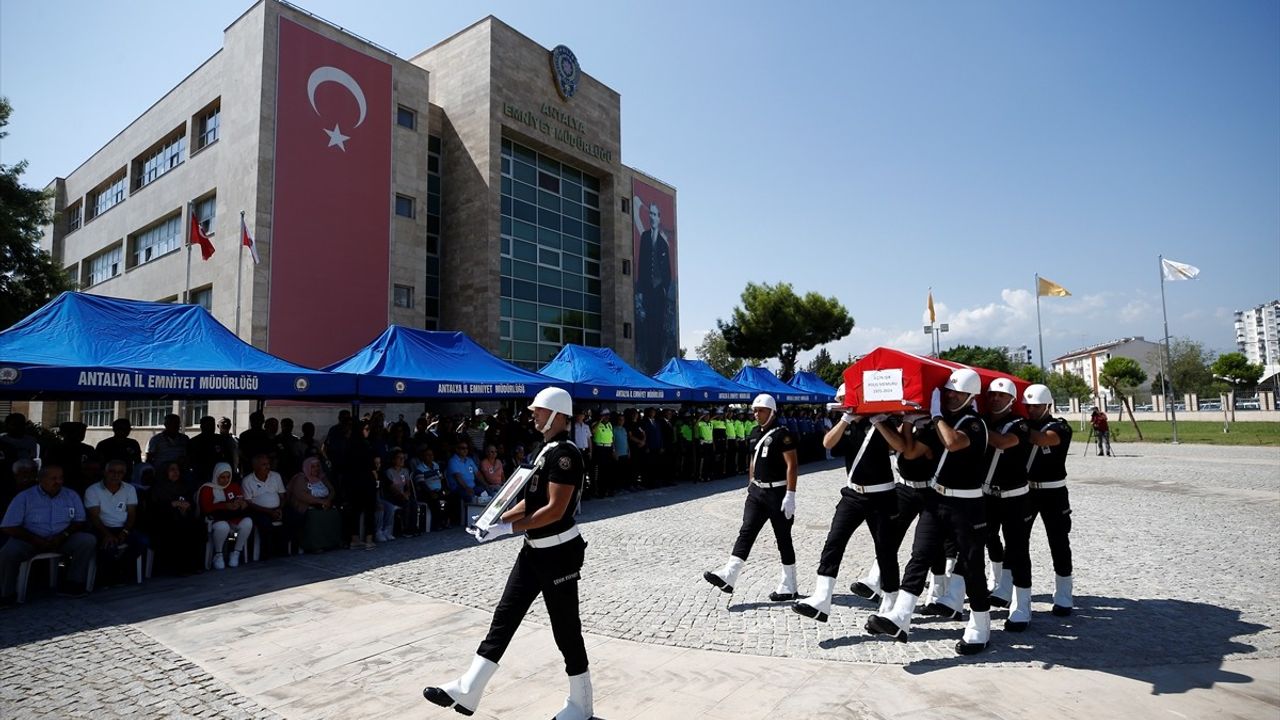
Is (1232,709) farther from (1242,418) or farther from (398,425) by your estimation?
(1242,418)

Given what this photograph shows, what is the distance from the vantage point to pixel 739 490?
627 inches

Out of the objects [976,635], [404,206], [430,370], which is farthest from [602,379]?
[404,206]

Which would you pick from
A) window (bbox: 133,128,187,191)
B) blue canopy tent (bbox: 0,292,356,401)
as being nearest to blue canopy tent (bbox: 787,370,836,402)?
blue canopy tent (bbox: 0,292,356,401)

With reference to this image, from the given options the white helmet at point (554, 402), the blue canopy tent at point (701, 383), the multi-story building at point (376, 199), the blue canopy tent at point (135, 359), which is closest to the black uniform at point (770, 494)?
the white helmet at point (554, 402)

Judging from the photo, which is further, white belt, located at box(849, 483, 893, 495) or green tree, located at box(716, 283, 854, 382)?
green tree, located at box(716, 283, 854, 382)

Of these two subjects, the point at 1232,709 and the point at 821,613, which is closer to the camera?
the point at 1232,709

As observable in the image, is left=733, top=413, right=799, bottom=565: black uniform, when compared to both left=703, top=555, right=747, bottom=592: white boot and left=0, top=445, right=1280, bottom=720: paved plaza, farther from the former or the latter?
left=0, top=445, right=1280, bottom=720: paved plaza

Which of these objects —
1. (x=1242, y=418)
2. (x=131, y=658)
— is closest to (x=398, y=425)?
(x=131, y=658)

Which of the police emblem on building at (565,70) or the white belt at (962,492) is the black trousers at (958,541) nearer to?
the white belt at (962,492)

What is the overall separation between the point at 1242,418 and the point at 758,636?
187ft

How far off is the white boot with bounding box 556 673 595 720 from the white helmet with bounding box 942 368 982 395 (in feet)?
11.9

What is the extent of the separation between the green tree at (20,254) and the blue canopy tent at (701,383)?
22.4m

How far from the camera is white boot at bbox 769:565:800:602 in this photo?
21.1 ft

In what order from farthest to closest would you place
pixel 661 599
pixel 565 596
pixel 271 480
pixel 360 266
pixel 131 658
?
1. pixel 360 266
2. pixel 271 480
3. pixel 661 599
4. pixel 131 658
5. pixel 565 596
